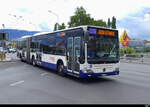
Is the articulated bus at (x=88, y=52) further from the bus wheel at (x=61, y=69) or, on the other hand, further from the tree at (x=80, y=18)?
the tree at (x=80, y=18)

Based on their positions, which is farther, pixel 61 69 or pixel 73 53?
pixel 61 69

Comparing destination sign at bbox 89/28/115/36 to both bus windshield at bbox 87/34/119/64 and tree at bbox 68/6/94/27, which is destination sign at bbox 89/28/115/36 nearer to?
bus windshield at bbox 87/34/119/64

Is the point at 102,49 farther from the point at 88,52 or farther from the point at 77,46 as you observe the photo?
the point at 77,46

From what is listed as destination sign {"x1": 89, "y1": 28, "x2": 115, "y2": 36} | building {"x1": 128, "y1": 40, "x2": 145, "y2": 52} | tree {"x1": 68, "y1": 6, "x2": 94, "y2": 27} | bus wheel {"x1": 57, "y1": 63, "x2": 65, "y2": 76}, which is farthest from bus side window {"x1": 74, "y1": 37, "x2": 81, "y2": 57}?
tree {"x1": 68, "y1": 6, "x2": 94, "y2": 27}

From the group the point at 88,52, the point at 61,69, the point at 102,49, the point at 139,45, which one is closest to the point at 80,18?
the point at 139,45

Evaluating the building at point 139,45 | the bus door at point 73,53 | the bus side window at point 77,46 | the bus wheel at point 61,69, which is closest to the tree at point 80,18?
the building at point 139,45

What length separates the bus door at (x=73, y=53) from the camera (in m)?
10.6

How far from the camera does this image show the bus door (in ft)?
34.8

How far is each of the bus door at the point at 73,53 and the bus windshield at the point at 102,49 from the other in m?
0.70

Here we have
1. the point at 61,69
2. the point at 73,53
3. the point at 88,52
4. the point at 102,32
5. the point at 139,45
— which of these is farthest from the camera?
the point at 139,45

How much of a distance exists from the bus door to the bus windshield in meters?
0.70

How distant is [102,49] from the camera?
10.6 metres

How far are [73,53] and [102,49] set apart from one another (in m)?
1.68

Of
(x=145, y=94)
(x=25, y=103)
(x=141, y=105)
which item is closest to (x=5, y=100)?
(x=25, y=103)
